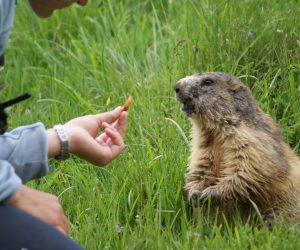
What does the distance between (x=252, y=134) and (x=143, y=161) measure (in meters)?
0.52

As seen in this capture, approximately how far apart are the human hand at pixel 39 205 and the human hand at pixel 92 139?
0.16m

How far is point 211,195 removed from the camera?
151 inches

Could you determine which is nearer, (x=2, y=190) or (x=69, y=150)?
(x=2, y=190)

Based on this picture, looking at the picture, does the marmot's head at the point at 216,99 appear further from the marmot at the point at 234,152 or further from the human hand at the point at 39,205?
the human hand at the point at 39,205

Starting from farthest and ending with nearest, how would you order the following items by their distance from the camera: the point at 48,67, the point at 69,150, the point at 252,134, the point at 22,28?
1. the point at 22,28
2. the point at 48,67
3. the point at 252,134
4. the point at 69,150

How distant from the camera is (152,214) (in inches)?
145

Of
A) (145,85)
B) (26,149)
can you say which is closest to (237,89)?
(145,85)

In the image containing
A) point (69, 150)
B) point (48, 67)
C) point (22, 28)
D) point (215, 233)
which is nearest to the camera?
point (69, 150)

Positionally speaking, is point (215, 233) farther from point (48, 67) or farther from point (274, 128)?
point (48, 67)

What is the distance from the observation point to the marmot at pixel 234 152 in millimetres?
3871

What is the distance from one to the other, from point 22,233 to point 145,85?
2.57m

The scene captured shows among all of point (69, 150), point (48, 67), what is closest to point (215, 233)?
point (69, 150)

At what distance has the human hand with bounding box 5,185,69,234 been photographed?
8.33 ft

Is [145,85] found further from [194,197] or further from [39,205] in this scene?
[39,205]
